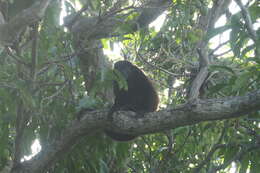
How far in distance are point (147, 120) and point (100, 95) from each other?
5.14 ft

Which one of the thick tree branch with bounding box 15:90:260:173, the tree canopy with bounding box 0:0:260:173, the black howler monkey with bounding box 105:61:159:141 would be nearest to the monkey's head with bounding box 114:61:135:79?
the black howler monkey with bounding box 105:61:159:141

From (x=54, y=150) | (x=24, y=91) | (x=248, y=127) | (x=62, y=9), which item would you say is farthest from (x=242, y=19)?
(x=54, y=150)

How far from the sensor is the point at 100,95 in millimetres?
4656

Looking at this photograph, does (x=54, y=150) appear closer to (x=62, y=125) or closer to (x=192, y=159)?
(x=62, y=125)

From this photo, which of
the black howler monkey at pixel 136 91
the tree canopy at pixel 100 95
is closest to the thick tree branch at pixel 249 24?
the tree canopy at pixel 100 95

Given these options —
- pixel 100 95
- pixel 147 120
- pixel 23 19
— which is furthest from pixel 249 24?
pixel 100 95

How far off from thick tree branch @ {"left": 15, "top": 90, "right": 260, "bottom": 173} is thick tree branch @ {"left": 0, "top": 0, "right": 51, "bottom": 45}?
3.58ft

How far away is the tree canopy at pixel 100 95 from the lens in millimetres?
2938

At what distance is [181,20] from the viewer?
421 cm

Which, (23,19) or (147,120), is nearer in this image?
(23,19)

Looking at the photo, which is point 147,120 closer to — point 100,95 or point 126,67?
point 100,95

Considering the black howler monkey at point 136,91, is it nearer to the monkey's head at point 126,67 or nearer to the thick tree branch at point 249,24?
the monkey's head at point 126,67

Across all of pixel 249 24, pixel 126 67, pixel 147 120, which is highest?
pixel 249 24

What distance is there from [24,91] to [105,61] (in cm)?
196
